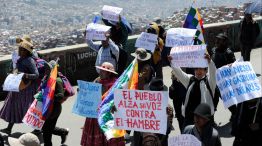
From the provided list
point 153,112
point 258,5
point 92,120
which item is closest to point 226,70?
point 153,112

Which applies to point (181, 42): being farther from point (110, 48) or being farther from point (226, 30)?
point (226, 30)

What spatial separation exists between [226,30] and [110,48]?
29.7 feet

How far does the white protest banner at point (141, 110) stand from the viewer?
6.68 meters

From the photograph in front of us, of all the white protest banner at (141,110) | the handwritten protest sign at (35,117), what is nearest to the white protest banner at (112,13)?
the handwritten protest sign at (35,117)

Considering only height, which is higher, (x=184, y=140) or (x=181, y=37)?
(x=184, y=140)

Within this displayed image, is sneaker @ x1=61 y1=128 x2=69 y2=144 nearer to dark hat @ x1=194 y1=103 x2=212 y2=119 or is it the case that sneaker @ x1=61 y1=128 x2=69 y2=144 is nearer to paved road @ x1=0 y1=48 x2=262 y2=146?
paved road @ x1=0 y1=48 x2=262 y2=146

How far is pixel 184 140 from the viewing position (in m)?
5.97

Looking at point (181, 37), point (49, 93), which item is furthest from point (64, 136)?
point (181, 37)

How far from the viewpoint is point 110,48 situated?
10.9 m

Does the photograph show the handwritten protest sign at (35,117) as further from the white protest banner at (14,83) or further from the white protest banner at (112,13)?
the white protest banner at (112,13)

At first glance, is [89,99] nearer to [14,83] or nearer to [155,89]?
[155,89]

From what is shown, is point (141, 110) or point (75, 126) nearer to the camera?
point (141, 110)

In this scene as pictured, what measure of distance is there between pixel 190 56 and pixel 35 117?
8.49ft

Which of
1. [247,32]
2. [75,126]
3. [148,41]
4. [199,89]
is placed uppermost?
[199,89]
